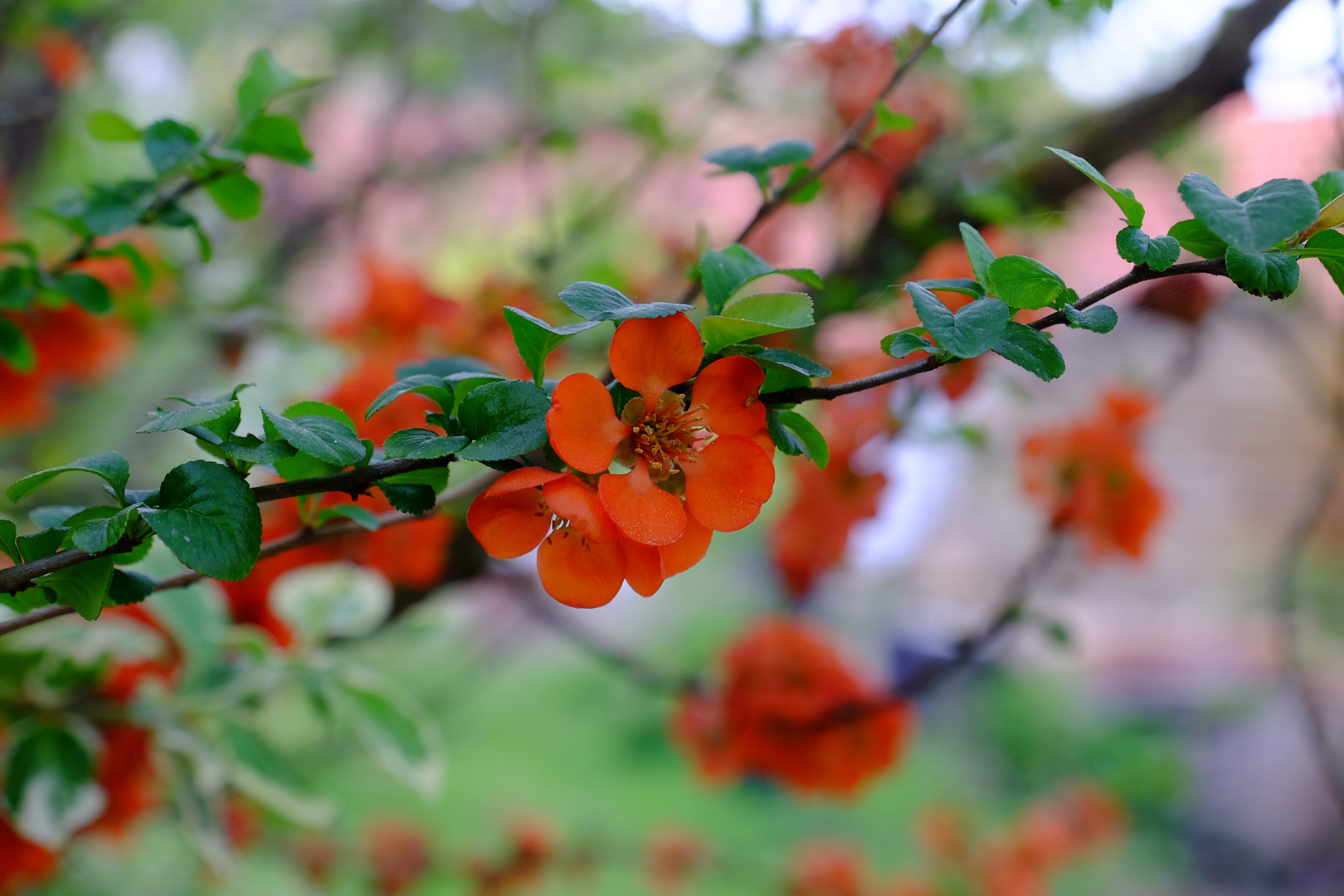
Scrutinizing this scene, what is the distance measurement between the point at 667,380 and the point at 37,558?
0.49ft

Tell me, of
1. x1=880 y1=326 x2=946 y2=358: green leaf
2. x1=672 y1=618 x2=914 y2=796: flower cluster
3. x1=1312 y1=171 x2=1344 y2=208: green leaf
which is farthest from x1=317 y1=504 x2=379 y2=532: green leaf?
x1=672 y1=618 x2=914 y2=796: flower cluster

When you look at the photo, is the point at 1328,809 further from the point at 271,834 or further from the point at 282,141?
the point at 282,141

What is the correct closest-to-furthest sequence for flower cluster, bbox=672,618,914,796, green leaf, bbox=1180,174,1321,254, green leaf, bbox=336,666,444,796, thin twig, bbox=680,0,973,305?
1. green leaf, bbox=1180,174,1321,254
2. thin twig, bbox=680,0,973,305
3. green leaf, bbox=336,666,444,796
4. flower cluster, bbox=672,618,914,796

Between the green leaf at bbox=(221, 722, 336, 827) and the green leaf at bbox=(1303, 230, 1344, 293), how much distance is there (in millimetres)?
544

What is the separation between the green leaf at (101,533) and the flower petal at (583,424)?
9cm

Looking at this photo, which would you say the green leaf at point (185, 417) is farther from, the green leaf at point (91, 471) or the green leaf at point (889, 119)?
the green leaf at point (889, 119)

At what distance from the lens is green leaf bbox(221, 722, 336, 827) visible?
1.61 feet

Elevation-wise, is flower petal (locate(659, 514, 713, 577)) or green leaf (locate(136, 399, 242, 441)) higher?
green leaf (locate(136, 399, 242, 441))

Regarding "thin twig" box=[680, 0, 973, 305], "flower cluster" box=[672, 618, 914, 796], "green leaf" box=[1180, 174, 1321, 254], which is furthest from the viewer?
"flower cluster" box=[672, 618, 914, 796]

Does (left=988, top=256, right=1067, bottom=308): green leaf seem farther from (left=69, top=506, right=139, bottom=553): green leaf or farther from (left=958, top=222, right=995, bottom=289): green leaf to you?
(left=69, top=506, right=139, bottom=553): green leaf

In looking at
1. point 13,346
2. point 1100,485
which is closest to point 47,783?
point 13,346

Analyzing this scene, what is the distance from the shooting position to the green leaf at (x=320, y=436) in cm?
17

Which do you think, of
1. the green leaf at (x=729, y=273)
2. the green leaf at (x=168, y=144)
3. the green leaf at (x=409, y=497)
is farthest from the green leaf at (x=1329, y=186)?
the green leaf at (x=168, y=144)

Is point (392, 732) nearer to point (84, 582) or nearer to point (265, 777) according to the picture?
point (265, 777)
